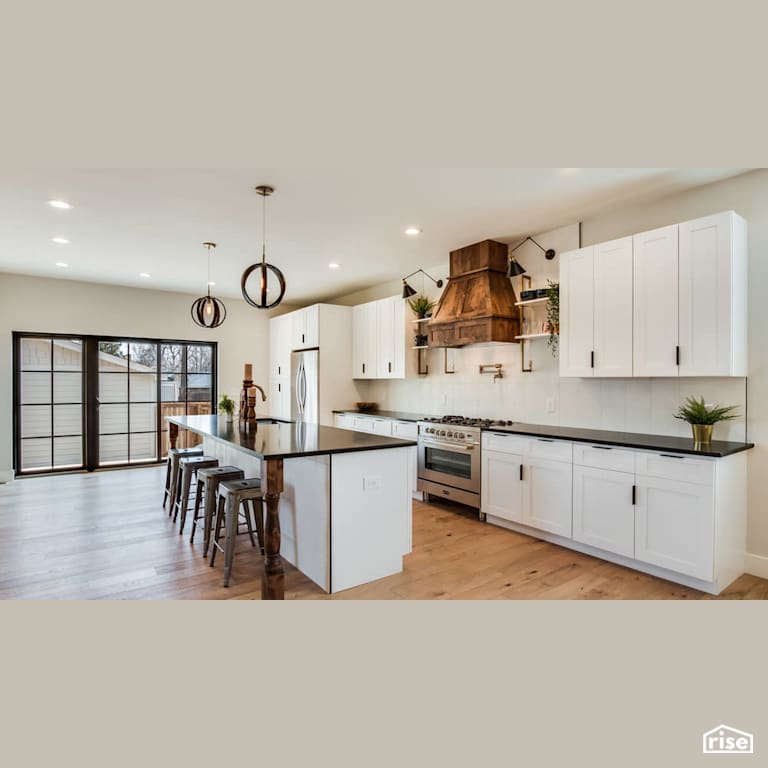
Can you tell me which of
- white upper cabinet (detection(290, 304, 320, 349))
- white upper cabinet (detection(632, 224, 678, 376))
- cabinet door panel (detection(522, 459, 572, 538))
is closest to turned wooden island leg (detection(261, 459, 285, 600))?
cabinet door panel (detection(522, 459, 572, 538))

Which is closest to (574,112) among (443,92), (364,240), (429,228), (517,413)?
(443,92)

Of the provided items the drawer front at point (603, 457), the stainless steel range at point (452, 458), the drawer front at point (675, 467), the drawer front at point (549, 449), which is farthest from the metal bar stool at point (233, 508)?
the drawer front at point (675, 467)

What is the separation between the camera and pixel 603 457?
10.4 feet

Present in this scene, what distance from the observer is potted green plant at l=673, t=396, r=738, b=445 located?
9.66 feet

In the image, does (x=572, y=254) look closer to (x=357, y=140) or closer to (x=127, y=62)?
(x=357, y=140)

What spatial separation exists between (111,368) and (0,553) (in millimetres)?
3807

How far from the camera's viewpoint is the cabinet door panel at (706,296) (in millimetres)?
2820

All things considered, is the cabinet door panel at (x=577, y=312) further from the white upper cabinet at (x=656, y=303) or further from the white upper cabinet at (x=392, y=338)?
the white upper cabinet at (x=392, y=338)

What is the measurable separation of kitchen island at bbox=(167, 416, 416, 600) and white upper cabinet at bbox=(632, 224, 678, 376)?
6.04 feet

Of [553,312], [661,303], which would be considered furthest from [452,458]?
[661,303]

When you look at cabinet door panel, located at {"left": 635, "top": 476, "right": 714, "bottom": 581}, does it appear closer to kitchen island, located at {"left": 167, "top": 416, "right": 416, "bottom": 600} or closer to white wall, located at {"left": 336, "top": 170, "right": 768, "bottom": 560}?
white wall, located at {"left": 336, "top": 170, "right": 768, "bottom": 560}

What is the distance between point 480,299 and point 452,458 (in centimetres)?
159

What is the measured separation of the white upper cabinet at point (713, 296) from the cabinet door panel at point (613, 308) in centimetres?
35

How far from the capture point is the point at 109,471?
6.42 m
